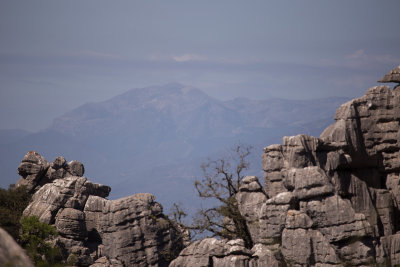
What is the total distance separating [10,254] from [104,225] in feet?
139

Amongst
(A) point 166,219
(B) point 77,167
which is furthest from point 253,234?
(B) point 77,167

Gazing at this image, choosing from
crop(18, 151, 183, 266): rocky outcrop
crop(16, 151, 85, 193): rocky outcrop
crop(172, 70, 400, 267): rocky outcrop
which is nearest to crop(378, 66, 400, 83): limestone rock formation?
crop(172, 70, 400, 267): rocky outcrop

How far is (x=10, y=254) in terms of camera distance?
49.0ft

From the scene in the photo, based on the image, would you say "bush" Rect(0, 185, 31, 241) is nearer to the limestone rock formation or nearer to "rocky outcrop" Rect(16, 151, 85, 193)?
"rocky outcrop" Rect(16, 151, 85, 193)

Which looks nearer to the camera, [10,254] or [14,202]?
[10,254]

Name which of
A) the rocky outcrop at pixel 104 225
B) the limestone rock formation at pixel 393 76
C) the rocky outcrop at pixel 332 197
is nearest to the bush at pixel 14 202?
the rocky outcrop at pixel 104 225

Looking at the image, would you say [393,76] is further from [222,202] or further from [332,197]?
[222,202]

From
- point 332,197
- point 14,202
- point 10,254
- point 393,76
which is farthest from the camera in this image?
point 14,202

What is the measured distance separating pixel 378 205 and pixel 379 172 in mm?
3521

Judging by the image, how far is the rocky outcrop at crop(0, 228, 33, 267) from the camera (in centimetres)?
1460

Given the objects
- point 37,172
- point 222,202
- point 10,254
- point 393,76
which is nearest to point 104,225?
point 222,202

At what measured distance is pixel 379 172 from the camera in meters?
46.9

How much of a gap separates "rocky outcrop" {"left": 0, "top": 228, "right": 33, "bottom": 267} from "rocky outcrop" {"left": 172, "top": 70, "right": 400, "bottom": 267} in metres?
28.2

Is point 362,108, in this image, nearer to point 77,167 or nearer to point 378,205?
point 378,205
